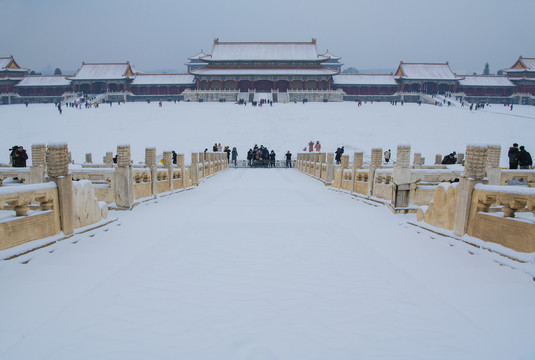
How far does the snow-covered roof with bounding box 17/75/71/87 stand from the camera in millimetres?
54659

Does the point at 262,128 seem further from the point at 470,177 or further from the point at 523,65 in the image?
the point at 523,65

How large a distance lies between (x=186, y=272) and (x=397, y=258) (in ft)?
8.47

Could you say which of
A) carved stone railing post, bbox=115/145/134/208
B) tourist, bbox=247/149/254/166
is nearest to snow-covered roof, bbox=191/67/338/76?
tourist, bbox=247/149/254/166

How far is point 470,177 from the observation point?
463 cm

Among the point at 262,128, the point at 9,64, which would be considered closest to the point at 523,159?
the point at 262,128

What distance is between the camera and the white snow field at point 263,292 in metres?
2.46

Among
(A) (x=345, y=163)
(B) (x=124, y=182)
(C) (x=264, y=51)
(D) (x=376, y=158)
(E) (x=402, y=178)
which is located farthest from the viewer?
(C) (x=264, y=51)

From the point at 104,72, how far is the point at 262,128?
35.2 metres

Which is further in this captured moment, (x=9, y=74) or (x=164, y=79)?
(x=9, y=74)

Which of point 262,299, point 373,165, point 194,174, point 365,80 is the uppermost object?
point 365,80

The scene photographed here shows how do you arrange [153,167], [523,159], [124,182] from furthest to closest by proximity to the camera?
[523,159] → [153,167] → [124,182]

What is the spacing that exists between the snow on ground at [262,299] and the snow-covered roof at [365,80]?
52.6m

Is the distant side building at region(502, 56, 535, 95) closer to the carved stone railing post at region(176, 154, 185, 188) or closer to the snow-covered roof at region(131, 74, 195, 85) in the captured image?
the snow-covered roof at region(131, 74, 195, 85)

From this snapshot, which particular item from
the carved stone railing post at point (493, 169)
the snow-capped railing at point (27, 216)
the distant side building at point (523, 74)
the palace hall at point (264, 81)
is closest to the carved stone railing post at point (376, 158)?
the carved stone railing post at point (493, 169)
